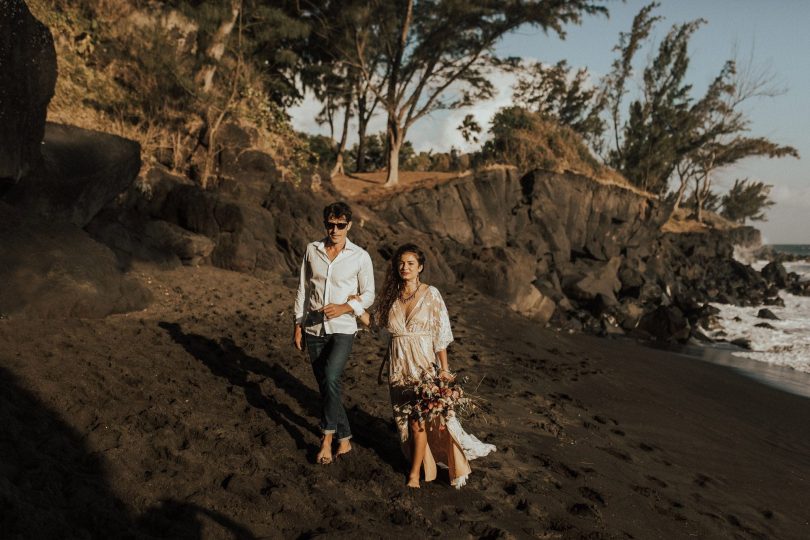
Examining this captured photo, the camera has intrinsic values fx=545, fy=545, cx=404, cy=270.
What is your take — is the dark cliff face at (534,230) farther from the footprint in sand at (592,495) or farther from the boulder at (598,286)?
the footprint in sand at (592,495)

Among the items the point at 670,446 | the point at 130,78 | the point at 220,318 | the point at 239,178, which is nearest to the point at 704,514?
the point at 670,446

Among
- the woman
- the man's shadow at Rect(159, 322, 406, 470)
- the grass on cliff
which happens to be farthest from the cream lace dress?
the grass on cliff

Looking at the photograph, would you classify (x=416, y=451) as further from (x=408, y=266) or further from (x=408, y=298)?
(x=408, y=266)

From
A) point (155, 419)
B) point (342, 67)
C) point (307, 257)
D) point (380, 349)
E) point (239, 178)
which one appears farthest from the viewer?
point (342, 67)

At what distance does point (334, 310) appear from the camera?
12.4ft

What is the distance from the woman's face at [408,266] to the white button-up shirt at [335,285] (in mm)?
281

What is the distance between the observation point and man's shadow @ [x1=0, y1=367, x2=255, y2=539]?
2539mm

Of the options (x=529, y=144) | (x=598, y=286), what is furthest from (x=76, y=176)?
(x=529, y=144)

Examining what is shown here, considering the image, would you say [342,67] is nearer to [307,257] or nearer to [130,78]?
[130,78]

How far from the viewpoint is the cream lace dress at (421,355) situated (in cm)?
375

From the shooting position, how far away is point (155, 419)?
14.2ft

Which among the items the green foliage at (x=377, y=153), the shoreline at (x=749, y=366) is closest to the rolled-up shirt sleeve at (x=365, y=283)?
the shoreline at (x=749, y=366)

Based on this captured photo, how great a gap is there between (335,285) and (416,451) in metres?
1.29

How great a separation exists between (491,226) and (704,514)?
60.8 ft
